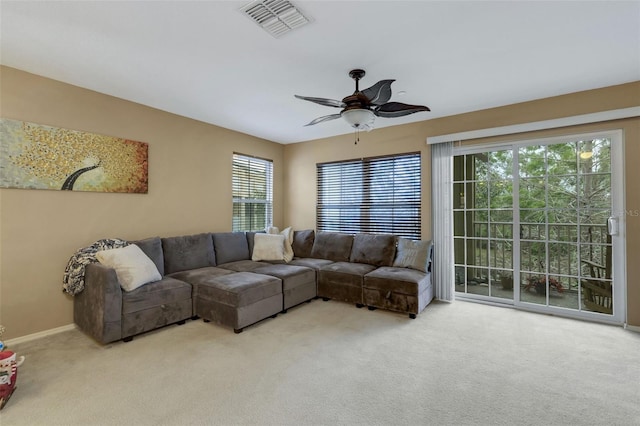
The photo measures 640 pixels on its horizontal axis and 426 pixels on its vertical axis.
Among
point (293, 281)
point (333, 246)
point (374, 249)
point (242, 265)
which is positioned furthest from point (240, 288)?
point (374, 249)

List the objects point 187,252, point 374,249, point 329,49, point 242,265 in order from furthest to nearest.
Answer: point 374,249 → point 242,265 → point 187,252 → point 329,49

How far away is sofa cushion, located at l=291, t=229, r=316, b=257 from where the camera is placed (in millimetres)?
5000

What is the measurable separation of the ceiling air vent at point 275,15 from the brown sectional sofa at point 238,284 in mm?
2457

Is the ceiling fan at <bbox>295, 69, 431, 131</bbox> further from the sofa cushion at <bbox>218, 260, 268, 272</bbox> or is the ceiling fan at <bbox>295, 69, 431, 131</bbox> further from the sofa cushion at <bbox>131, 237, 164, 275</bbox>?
the sofa cushion at <bbox>131, 237, 164, 275</bbox>

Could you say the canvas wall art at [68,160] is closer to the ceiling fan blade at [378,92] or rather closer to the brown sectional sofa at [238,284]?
the brown sectional sofa at [238,284]

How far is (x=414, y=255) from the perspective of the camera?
4078mm

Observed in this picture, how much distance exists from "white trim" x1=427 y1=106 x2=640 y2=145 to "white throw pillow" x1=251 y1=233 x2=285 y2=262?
275 cm

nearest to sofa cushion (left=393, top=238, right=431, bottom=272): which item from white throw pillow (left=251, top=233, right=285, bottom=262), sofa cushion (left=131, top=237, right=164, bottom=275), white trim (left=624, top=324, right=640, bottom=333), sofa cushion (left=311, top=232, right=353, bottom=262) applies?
sofa cushion (left=311, top=232, right=353, bottom=262)

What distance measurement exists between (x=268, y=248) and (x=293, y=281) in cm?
99

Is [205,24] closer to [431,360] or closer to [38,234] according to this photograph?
[38,234]

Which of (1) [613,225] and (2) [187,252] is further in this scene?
(2) [187,252]

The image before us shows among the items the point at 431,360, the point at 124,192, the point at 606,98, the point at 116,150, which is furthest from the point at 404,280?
the point at 116,150

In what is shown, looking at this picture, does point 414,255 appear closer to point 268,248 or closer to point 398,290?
point 398,290

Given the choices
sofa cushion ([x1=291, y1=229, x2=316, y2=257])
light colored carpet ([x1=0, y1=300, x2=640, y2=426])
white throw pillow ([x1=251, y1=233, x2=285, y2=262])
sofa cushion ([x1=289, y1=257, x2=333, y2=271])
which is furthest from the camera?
sofa cushion ([x1=291, y1=229, x2=316, y2=257])
